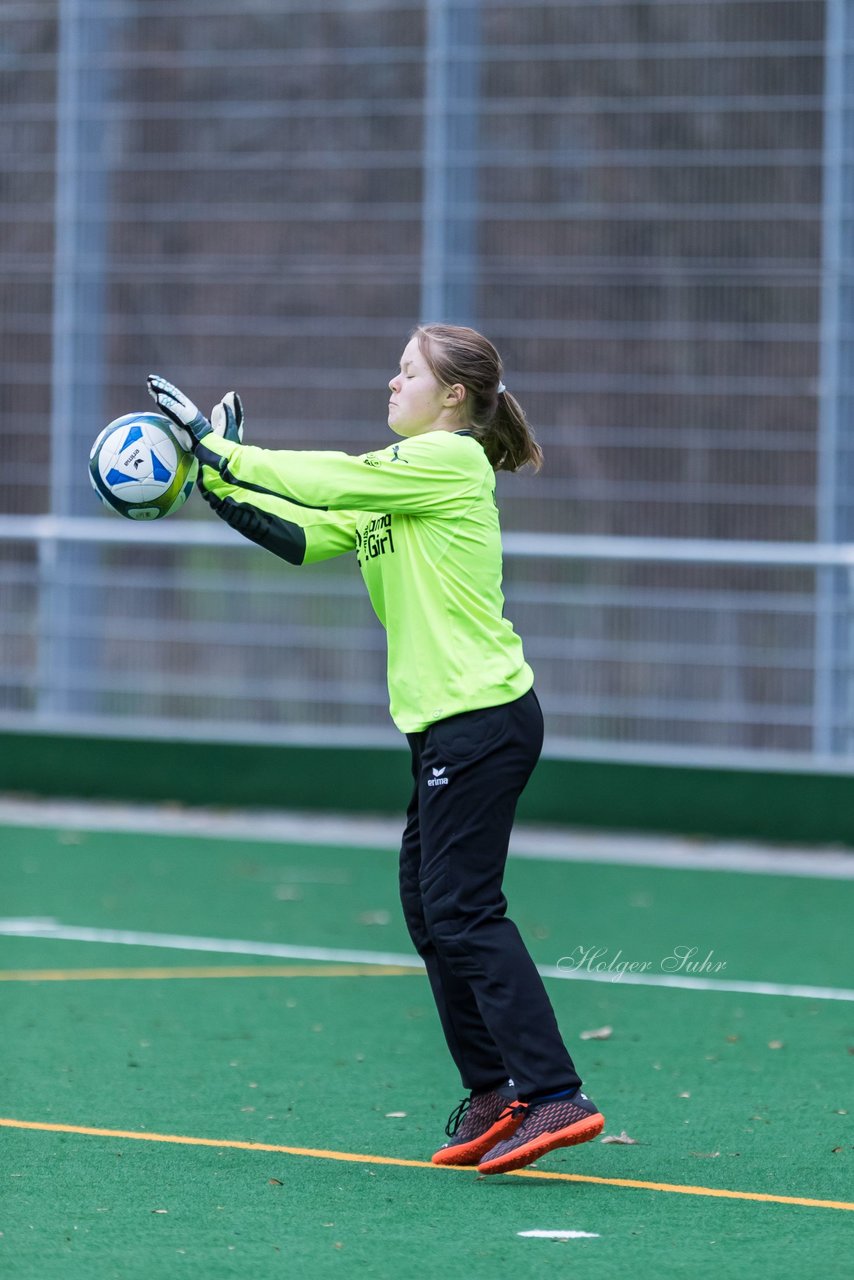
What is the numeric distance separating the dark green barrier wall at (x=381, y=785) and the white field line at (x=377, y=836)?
0.24ft

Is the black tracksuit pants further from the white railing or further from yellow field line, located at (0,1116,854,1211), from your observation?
the white railing

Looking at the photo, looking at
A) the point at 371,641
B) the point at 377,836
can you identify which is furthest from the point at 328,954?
the point at 371,641

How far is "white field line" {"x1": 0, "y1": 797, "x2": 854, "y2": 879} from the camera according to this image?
10.4 metres

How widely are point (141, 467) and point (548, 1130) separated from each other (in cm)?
177

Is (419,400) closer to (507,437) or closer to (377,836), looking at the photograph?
(507,437)

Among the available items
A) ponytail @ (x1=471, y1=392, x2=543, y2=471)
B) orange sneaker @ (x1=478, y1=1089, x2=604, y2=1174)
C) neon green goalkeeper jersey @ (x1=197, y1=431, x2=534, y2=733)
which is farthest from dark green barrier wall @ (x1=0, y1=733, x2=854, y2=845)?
orange sneaker @ (x1=478, y1=1089, x2=604, y2=1174)

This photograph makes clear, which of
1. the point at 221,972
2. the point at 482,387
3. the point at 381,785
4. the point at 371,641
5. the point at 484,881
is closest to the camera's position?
the point at 484,881

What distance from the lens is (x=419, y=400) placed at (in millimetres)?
5059

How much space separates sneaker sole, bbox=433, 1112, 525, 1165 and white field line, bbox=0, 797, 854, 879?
524cm

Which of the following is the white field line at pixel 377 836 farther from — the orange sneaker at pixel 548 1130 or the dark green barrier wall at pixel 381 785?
the orange sneaker at pixel 548 1130

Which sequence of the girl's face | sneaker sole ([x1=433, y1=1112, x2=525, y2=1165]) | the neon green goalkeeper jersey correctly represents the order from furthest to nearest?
the girl's face
sneaker sole ([x1=433, y1=1112, x2=525, y2=1165])
the neon green goalkeeper jersey

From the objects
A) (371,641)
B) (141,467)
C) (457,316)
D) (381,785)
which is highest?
(457,316)

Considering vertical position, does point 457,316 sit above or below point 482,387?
above

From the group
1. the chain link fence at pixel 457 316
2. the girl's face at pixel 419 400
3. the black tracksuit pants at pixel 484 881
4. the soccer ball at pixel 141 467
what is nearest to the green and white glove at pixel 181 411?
the soccer ball at pixel 141 467
